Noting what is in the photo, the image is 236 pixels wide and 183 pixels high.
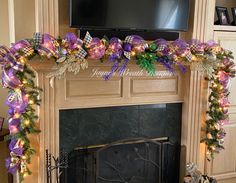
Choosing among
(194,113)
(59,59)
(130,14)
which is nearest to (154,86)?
(194,113)

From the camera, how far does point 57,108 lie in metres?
2.44

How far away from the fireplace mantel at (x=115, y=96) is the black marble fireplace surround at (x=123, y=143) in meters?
0.08

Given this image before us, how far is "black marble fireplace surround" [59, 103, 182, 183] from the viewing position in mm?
2576

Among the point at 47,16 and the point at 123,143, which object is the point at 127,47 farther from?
the point at 123,143

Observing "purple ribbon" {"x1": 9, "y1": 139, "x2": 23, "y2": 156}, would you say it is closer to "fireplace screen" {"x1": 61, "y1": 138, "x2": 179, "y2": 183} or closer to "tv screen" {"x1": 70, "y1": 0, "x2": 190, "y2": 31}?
"fireplace screen" {"x1": 61, "y1": 138, "x2": 179, "y2": 183}

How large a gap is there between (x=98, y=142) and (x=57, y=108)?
517 millimetres

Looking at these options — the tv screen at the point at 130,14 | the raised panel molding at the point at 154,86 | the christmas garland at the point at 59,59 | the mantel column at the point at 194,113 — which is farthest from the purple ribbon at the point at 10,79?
the mantel column at the point at 194,113

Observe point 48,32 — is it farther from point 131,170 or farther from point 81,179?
point 131,170

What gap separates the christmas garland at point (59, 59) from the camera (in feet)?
7.02

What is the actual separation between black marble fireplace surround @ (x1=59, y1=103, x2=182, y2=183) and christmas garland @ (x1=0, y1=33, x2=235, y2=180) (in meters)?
0.37

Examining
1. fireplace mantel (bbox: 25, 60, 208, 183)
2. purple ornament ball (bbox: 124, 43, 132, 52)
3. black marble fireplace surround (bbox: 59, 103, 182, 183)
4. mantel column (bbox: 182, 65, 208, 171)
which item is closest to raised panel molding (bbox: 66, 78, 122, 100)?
fireplace mantel (bbox: 25, 60, 208, 183)

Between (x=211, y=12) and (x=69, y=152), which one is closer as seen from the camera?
(x=69, y=152)

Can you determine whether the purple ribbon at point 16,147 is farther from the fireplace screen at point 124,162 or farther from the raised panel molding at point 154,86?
the raised panel molding at point 154,86

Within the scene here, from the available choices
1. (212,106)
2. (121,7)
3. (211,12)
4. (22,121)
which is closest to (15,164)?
(22,121)
